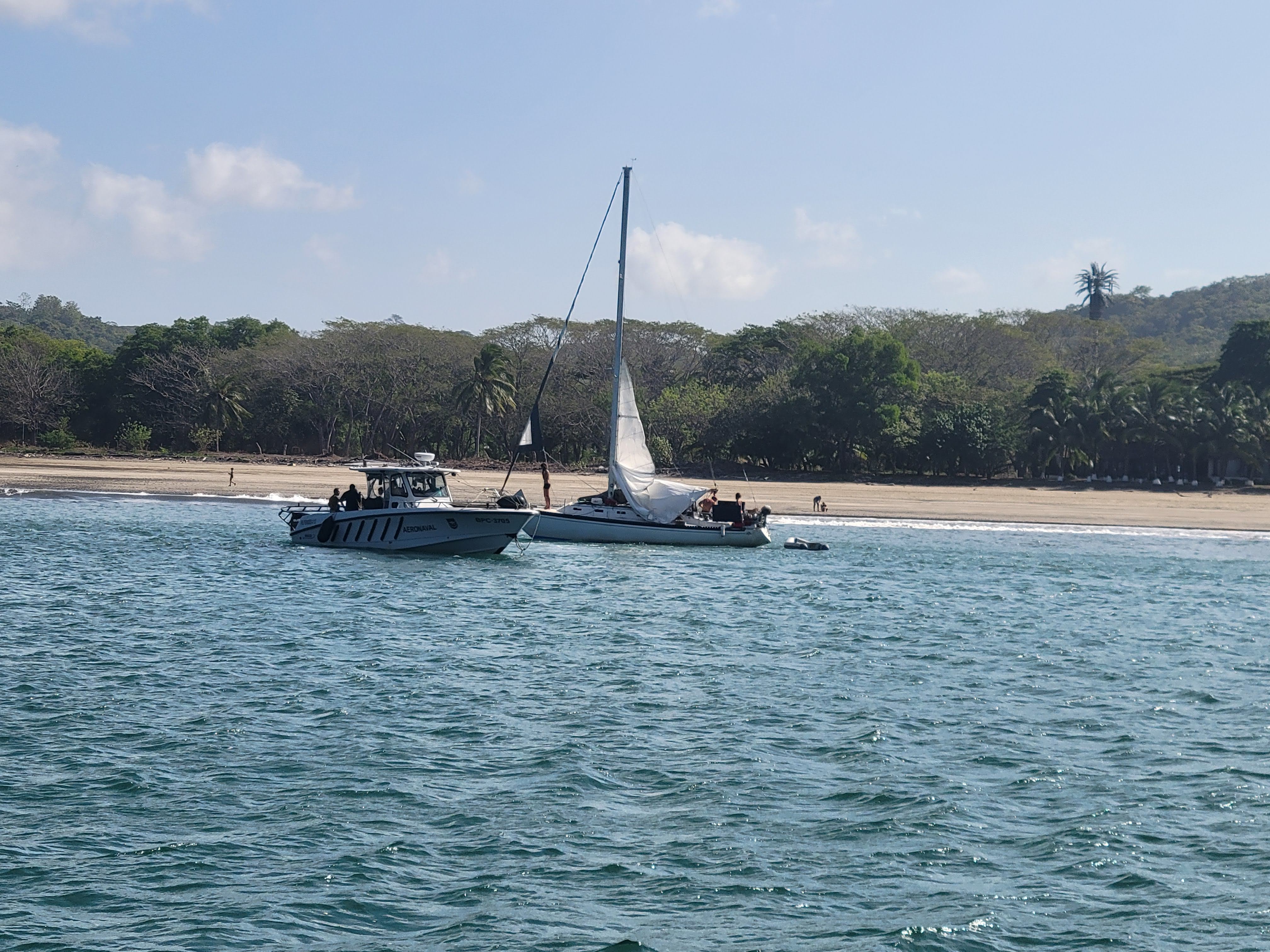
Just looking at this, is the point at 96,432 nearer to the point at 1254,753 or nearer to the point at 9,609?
the point at 9,609

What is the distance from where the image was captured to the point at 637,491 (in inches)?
1535

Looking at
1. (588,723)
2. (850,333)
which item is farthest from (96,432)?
(588,723)

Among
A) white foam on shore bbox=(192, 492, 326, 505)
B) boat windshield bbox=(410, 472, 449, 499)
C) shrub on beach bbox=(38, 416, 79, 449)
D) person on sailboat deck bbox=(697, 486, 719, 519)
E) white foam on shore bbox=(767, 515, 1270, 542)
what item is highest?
shrub on beach bbox=(38, 416, 79, 449)

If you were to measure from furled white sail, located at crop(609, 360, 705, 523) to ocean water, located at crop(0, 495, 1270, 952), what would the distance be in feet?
35.9

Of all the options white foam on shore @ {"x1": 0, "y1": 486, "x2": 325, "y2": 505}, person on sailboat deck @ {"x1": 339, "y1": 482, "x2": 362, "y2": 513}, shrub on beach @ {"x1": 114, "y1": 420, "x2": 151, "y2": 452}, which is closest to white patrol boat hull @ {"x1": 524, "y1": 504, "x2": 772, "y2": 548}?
person on sailboat deck @ {"x1": 339, "y1": 482, "x2": 362, "y2": 513}

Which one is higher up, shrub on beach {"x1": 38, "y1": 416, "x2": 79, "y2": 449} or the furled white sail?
shrub on beach {"x1": 38, "y1": 416, "x2": 79, "y2": 449}

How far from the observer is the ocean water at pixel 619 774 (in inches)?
385

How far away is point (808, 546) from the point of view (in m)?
40.4

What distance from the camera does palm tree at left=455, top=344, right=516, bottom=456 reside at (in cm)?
7256

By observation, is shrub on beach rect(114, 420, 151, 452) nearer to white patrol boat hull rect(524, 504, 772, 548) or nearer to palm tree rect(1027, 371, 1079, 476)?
white patrol boat hull rect(524, 504, 772, 548)

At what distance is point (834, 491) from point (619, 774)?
4815cm

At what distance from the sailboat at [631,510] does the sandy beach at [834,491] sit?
13.3 m

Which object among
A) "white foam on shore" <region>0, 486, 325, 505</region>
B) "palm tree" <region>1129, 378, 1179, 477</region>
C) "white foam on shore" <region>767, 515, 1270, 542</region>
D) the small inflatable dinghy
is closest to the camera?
the small inflatable dinghy

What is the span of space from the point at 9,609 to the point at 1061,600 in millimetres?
23944
